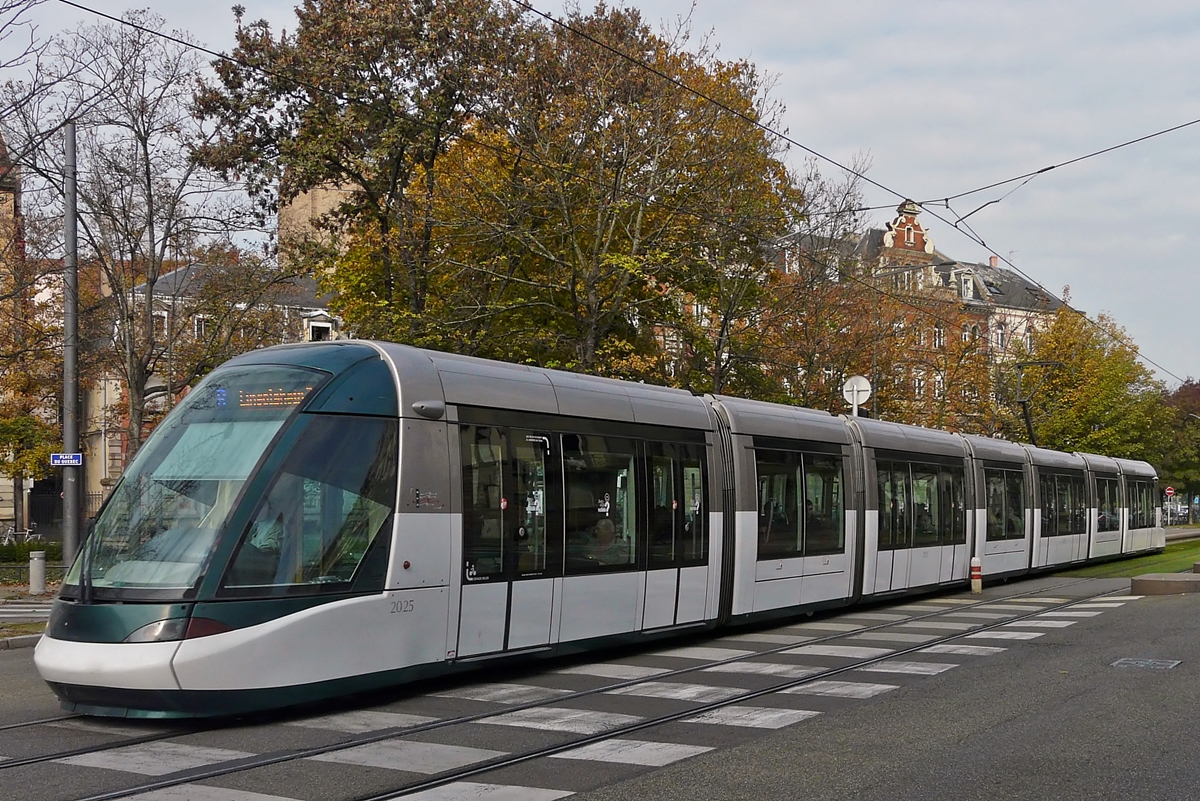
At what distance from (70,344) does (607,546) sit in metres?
10.8

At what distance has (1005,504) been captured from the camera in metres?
25.2

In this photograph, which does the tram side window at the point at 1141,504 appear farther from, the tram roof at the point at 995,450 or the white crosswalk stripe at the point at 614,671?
the white crosswalk stripe at the point at 614,671

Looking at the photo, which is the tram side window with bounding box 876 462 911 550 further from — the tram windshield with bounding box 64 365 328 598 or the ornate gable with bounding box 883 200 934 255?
the ornate gable with bounding box 883 200 934 255

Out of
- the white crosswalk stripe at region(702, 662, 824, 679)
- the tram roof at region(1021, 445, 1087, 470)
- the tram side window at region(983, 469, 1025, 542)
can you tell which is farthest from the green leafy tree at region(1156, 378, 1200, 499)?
the white crosswalk stripe at region(702, 662, 824, 679)

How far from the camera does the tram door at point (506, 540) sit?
11016 millimetres

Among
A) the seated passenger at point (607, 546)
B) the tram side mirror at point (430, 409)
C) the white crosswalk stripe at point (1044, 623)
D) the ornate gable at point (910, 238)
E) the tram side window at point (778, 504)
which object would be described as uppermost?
the ornate gable at point (910, 238)

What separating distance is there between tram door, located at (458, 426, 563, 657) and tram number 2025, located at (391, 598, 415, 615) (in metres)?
0.66

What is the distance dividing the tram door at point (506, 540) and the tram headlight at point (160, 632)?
8.66 ft

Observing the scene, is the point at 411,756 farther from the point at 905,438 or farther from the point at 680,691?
the point at 905,438

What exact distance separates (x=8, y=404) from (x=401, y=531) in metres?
38.1

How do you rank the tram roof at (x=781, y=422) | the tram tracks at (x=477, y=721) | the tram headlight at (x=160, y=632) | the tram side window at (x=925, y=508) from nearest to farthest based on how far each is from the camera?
the tram tracks at (x=477, y=721) < the tram headlight at (x=160, y=632) < the tram roof at (x=781, y=422) < the tram side window at (x=925, y=508)

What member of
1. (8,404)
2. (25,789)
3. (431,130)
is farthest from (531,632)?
(8,404)

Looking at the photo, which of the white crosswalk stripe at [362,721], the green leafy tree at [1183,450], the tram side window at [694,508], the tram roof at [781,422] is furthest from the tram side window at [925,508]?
the green leafy tree at [1183,450]

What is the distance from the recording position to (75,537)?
Answer: 2025 cm
